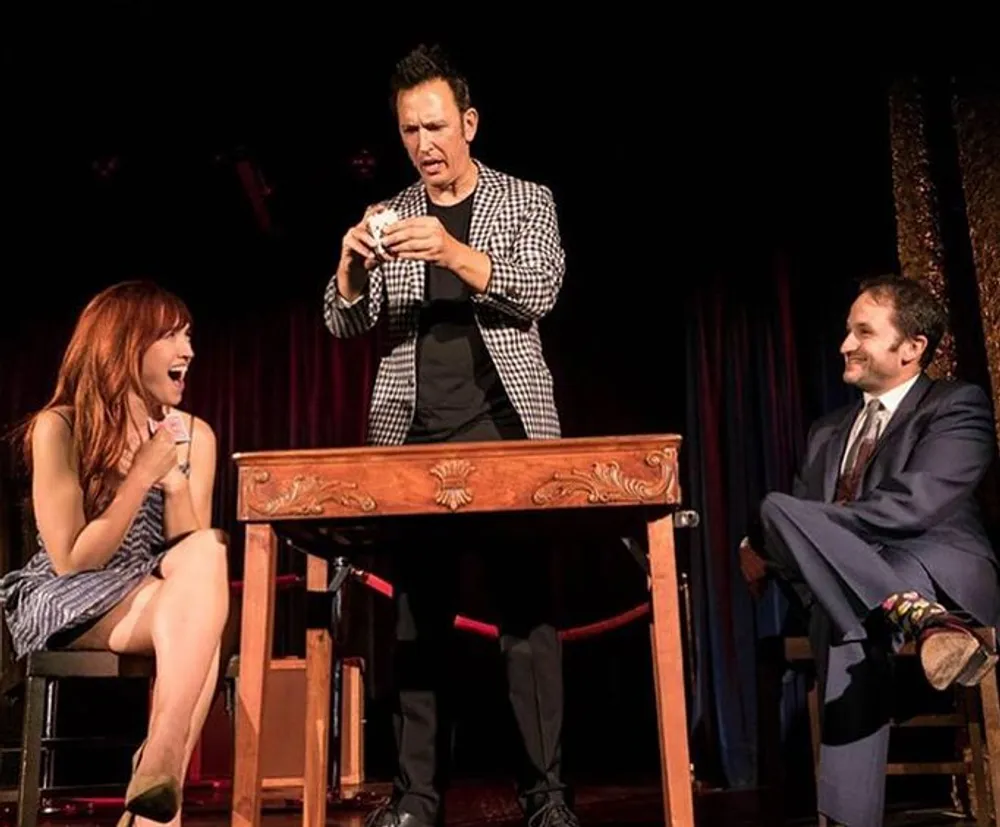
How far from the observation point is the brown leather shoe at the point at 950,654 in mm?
2240

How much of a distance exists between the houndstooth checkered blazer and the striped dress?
20.1 inches

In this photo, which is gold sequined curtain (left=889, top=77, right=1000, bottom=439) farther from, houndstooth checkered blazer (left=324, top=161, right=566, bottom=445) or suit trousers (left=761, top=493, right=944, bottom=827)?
houndstooth checkered blazer (left=324, top=161, right=566, bottom=445)

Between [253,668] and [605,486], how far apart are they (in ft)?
2.12

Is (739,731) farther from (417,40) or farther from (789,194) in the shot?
(417,40)

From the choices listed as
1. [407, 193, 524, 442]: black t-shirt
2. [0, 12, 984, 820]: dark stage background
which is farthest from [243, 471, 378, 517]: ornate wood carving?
[0, 12, 984, 820]: dark stage background

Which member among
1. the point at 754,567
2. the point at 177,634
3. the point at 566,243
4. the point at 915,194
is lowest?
the point at 177,634

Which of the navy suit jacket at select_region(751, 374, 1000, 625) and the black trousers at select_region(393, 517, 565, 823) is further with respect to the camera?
the navy suit jacket at select_region(751, 374, 1000, 625)

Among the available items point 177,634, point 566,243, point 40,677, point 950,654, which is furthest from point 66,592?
point 566,243

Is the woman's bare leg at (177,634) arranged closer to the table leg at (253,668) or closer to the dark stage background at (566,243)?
the table leg at (253,668)

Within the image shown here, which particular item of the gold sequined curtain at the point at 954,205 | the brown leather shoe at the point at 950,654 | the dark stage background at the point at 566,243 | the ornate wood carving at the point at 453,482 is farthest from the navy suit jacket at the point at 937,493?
the dark stage background at the point at 566,243

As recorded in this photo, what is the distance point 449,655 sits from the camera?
2.34 meters

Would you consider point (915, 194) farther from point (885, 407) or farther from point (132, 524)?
point (132, 524)

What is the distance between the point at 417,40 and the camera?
4.86 metres

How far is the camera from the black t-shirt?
235 cm
